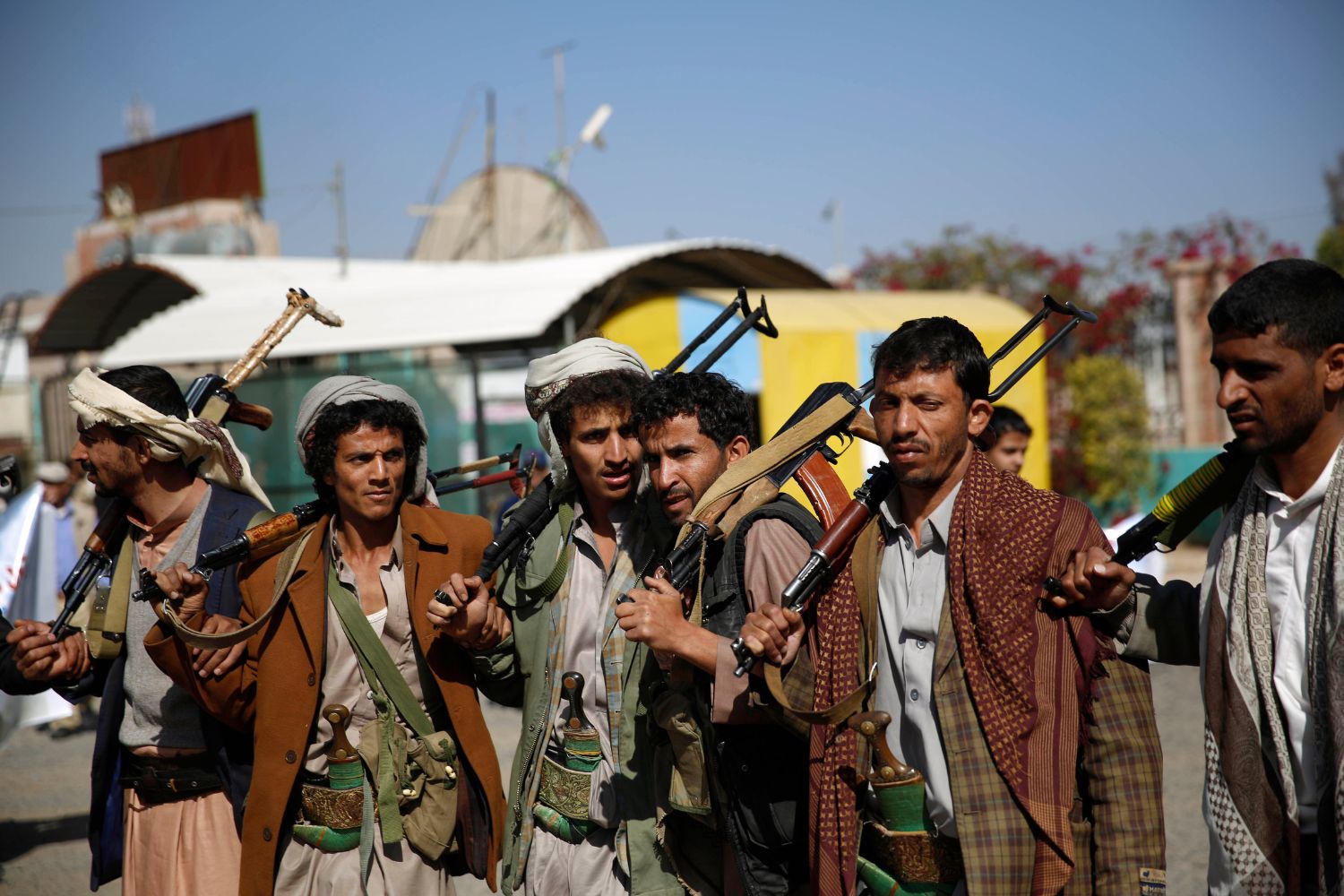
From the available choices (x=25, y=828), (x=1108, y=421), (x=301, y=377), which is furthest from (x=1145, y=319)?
(x=25, y=828)

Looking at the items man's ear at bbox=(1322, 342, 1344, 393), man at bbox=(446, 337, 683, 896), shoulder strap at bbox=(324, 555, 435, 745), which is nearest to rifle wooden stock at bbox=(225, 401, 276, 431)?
shoulder strap at bbox=(324, 555, 435, 745)

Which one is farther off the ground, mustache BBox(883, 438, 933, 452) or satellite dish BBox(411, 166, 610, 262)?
satellite dish BBox(411, 166, 610, 262)

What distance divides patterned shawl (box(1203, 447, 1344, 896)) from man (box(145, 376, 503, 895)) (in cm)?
183

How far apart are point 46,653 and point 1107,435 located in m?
15.5

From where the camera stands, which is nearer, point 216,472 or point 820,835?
point 820,835

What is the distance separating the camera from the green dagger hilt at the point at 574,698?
3.26m

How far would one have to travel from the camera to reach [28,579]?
21.9 ft

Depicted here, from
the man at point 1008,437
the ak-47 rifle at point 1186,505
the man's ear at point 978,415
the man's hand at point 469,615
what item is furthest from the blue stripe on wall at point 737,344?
the ak-47 rifle at point 1186,505

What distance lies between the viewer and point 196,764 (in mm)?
3660

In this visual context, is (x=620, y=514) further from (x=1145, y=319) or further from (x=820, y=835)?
(x=1145, y=319)

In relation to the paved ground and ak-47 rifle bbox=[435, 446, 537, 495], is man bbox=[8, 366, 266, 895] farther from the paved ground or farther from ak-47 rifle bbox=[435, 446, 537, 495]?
the paved ground

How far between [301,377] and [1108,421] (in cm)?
1098

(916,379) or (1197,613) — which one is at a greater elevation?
(916,379)

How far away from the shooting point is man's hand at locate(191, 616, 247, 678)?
132 inches
